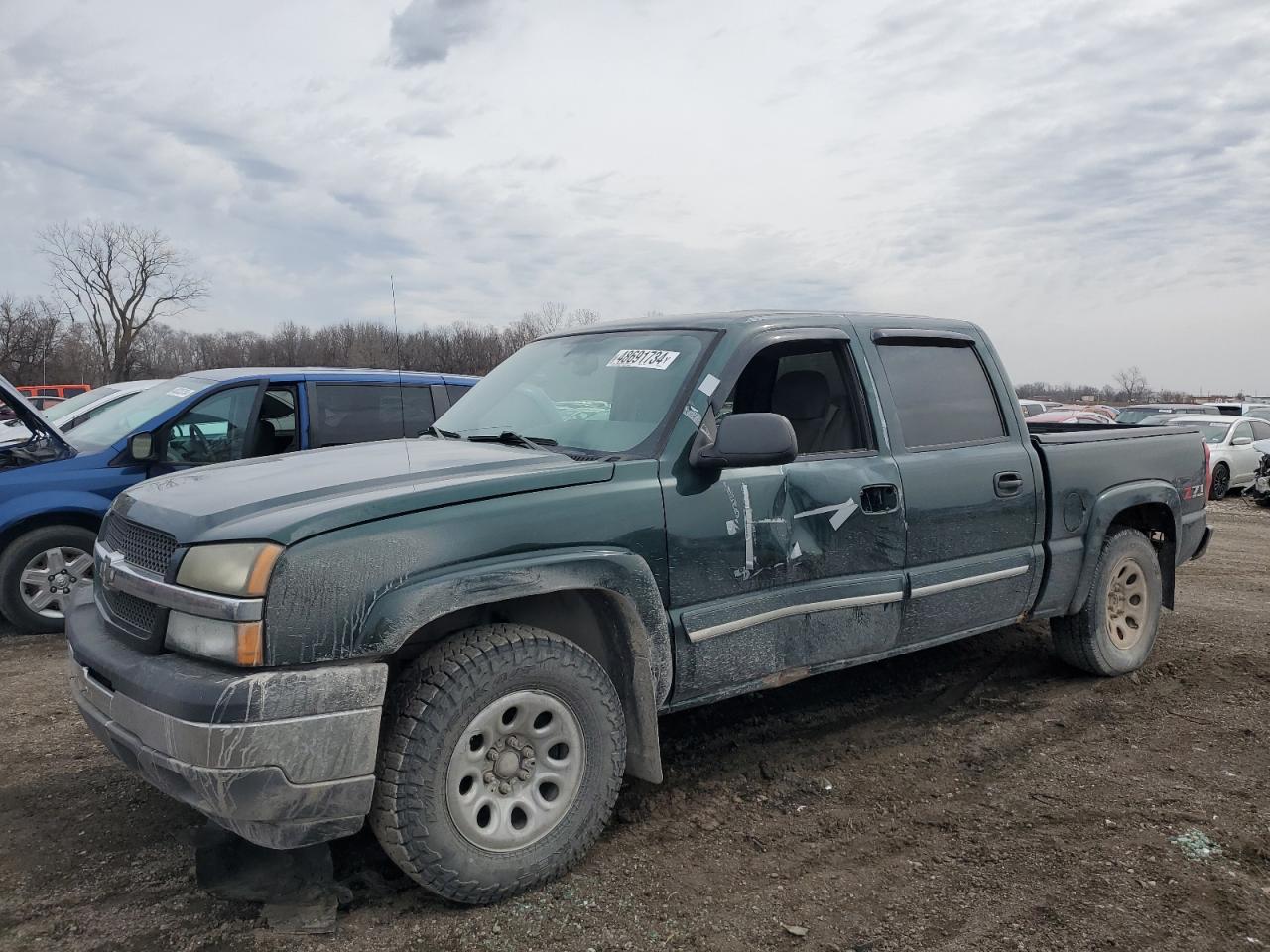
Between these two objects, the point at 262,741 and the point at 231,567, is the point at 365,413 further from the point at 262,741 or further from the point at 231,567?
the point at 262,741

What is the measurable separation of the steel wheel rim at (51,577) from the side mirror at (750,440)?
5.00 meters

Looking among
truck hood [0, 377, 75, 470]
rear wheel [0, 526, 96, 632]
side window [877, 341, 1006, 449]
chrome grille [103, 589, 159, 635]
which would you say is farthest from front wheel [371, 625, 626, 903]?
truck hood [0, 377, 75, 470]

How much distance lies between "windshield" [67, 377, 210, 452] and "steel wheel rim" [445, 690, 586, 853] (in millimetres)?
4890

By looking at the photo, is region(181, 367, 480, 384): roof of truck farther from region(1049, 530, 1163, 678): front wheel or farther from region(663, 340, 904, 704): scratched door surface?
region(1049, 530, 1163, 678): front wheel

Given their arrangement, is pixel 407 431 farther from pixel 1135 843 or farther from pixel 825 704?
pixel 1135 843

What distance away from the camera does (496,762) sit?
2906 millimetres

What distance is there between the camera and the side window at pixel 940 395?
4207 millimetres

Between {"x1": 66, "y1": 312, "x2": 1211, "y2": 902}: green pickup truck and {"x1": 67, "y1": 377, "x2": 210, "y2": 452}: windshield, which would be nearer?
{"x1": 66, "y1": 312, "x2": 1211, "y2": 902}: green pickup truck

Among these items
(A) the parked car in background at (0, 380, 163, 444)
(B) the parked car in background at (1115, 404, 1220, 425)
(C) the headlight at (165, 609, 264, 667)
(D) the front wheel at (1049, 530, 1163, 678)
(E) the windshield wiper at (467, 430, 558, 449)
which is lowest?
(D) the front wheel at (1049, 530, 1163, 678)

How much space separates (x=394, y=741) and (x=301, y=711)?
0.97 ft

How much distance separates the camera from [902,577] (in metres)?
3.96

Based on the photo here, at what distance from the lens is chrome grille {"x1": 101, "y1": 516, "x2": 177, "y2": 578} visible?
112 inches

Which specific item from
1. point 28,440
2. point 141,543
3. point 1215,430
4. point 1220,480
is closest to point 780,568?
point 141,543

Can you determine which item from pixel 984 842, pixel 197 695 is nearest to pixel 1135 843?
pixel 984 842
